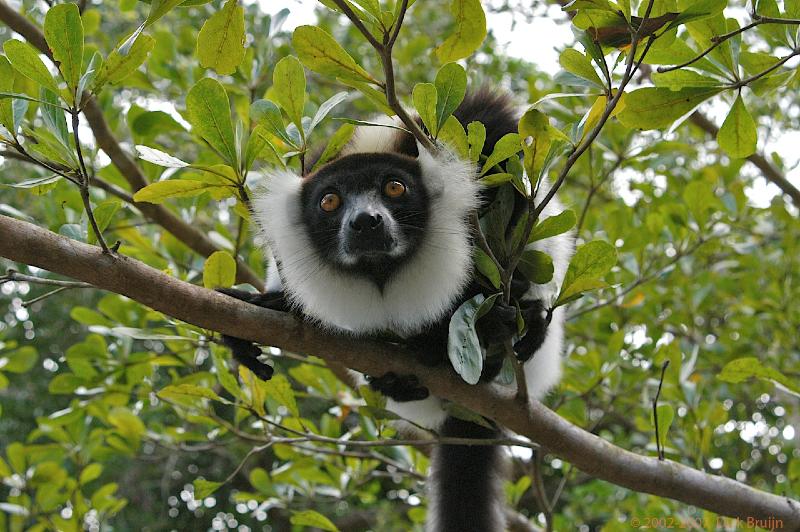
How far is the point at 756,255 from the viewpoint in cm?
541

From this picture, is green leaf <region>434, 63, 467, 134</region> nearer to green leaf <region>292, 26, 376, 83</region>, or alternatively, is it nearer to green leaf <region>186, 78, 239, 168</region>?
green leaf <region>292, 26, 376, 83</region>

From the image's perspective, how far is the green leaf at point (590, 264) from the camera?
2225mm

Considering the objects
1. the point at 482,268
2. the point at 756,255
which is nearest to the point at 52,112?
the point at 482,268

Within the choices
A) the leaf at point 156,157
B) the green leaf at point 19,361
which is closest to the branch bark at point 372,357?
the leaf at point 156,157

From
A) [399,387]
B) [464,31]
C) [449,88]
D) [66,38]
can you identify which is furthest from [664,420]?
[66,38]

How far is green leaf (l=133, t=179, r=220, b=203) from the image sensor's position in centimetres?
215

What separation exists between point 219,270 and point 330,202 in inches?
20.3

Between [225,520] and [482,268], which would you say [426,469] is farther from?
Result: [225,520]

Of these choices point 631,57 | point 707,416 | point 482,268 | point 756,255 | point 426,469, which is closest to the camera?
point 631,57

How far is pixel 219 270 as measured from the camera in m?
2.72

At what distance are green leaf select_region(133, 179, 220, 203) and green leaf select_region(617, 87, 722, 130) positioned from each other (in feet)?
4.10

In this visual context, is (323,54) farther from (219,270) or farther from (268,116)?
(219,270)

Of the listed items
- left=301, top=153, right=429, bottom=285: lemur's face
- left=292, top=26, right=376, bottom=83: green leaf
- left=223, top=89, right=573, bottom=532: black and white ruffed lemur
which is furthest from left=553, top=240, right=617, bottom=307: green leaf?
left=292, top=26, right=376, bottom=83: green leaf

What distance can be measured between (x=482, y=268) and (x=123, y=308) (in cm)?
220
